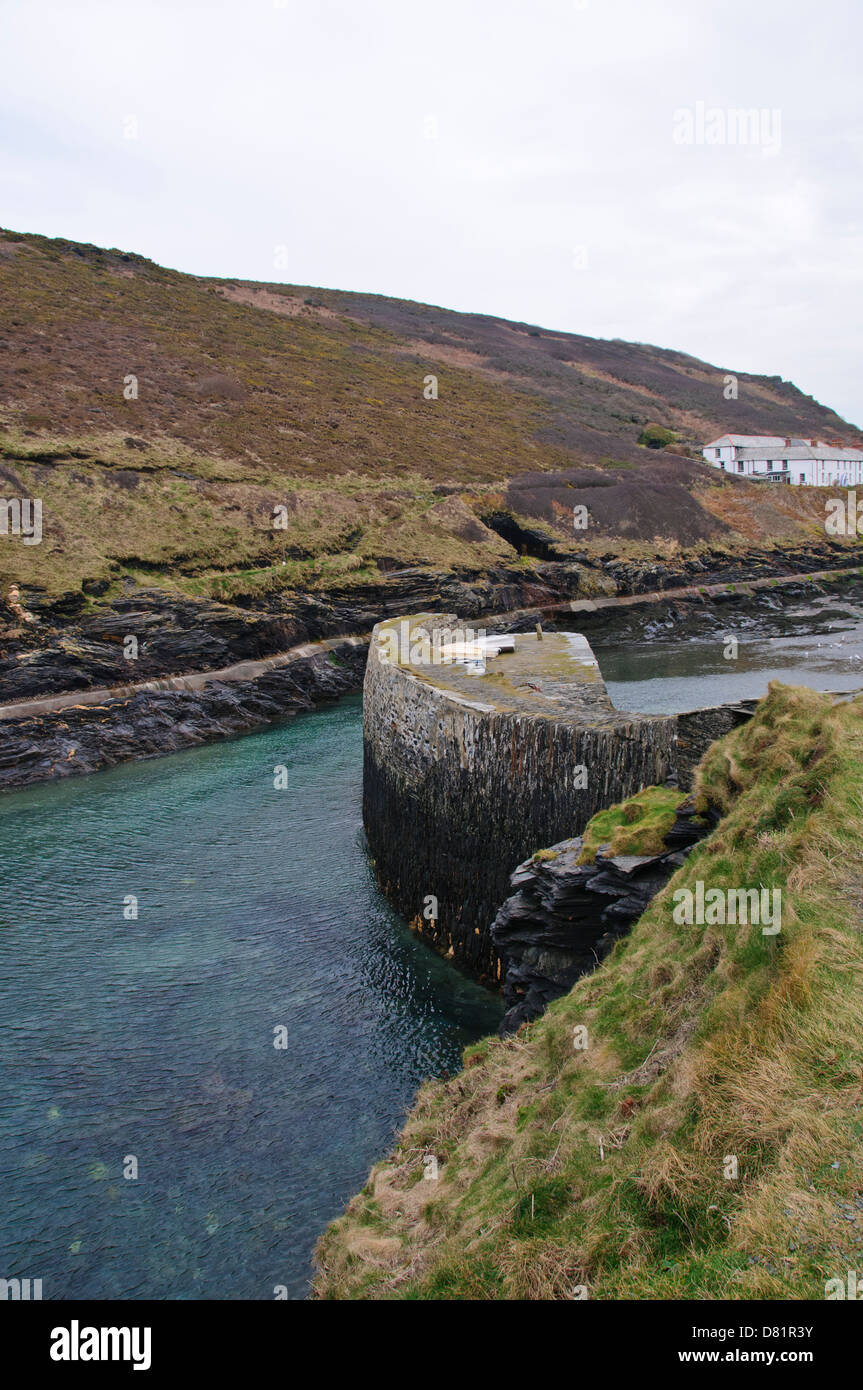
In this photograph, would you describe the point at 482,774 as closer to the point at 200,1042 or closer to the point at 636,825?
the point at 636,825

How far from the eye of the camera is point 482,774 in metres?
21.0

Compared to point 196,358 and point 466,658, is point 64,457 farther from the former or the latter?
point 466,658

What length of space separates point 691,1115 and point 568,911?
7.47 metres

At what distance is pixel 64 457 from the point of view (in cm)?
5609

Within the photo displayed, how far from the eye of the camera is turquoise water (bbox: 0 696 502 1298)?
1321cm

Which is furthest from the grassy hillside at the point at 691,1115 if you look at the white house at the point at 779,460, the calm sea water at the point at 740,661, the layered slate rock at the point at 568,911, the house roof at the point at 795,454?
the house roof at the point at 795,454

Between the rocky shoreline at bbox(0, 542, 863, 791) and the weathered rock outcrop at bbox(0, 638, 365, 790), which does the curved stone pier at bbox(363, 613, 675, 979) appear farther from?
the rocky shoreline at bbox(0, 542, 863, 791)

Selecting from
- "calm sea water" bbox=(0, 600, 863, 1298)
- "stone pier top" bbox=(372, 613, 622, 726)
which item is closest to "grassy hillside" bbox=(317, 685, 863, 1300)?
"calm sea water" bbox=(0, 600, 863, 1298)

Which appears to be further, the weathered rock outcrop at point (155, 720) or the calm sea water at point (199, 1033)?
the weathered rock outcrop at point (155, 720)

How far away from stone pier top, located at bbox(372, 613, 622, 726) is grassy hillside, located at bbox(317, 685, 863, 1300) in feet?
27.3

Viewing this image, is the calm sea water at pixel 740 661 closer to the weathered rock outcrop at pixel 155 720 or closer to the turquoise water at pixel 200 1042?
the weathered rock outcrop at pixel 155 720

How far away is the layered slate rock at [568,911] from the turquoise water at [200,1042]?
111 inches

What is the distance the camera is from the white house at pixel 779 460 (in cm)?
11406
